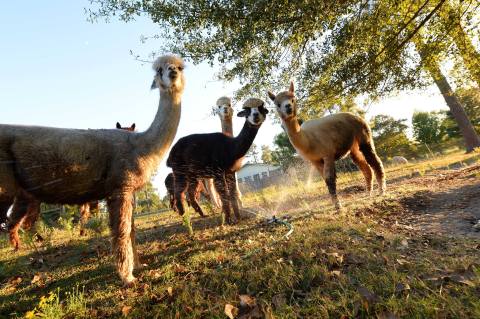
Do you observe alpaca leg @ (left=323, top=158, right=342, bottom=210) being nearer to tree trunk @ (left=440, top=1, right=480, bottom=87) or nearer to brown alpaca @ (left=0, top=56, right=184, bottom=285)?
brown alpaca @ (left=0, top=56, right=184, bottom=285)

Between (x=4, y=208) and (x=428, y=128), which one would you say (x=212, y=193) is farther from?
(x=428, y=128)

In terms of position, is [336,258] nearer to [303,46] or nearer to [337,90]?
[337,90]

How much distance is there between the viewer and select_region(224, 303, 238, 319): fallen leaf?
249cm

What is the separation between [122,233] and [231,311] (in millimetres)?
1714

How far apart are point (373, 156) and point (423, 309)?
691cm

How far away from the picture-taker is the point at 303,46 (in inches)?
320

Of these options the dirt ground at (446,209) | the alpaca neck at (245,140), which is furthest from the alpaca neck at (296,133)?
the dirt ground at (446,209)

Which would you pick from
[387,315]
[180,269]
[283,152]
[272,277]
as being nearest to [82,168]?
[180,269]

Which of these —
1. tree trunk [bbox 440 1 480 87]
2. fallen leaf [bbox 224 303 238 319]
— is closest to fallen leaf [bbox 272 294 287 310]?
fallen leaf [bbox 224 303 238 319]

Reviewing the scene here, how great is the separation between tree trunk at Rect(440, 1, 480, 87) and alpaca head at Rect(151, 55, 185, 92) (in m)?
6.57

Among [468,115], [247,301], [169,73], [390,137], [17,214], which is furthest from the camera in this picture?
[468,115]

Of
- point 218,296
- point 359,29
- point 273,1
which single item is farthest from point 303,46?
point 218,296

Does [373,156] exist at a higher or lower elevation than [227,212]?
higher

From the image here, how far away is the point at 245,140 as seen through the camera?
6953mm
